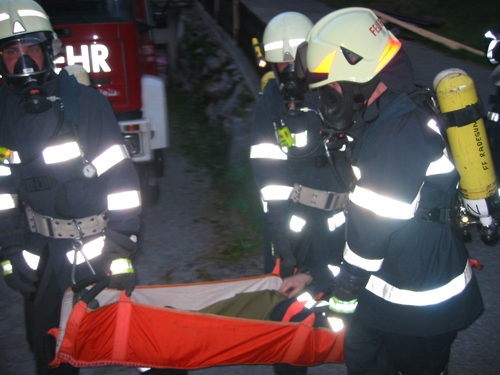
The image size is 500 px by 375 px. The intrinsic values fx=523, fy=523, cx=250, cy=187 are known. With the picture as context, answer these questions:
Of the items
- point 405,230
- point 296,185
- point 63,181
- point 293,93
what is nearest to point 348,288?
point 405,230

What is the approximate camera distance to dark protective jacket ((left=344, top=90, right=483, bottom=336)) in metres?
1.97

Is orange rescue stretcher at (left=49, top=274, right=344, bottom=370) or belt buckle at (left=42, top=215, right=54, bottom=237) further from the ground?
belt buckle at (left=42, top=215, right=54, bottom=237)

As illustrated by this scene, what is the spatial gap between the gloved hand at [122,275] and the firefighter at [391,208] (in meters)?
1.06

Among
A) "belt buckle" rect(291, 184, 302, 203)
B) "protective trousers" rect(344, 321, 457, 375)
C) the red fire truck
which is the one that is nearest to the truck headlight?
the red fire truck

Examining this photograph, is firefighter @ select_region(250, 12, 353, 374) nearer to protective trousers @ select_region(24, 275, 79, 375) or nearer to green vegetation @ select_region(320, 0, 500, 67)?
protective trousers @ select_region(24, 275, 79, 375)

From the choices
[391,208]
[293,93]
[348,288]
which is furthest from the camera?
[293,93]

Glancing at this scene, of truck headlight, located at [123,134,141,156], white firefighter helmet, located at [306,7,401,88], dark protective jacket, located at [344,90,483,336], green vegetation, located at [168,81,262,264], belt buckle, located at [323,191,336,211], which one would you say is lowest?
green vegetation, located at [168,81,262,264]

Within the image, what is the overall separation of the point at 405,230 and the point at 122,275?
1417 mm

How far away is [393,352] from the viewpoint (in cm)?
234

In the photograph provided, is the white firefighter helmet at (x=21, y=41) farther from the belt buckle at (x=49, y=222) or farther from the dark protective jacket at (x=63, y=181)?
the belt buckle at (x=49, y=222)

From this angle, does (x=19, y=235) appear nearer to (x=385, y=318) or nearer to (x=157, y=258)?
(x=385, y=318)

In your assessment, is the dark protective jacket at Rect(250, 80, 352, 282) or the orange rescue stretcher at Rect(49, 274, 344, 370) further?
the dark protective jacket at Rect(250, 80, 352, 282)

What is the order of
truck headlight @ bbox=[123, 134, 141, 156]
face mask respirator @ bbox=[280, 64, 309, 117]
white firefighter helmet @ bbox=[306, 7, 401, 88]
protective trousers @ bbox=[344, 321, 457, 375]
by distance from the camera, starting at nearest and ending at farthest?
white firefighter helmet @ bbox=[306, 7, 401, 88] < protective trousers @ bbox=[344, 321, 457, 375] < face mask respirator @ bbox=[280, 64, 309, 117] < truck headlight @ bbox=[123, 134, 141, 156]

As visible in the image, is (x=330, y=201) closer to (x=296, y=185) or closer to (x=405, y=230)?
(x=296, y=185)
